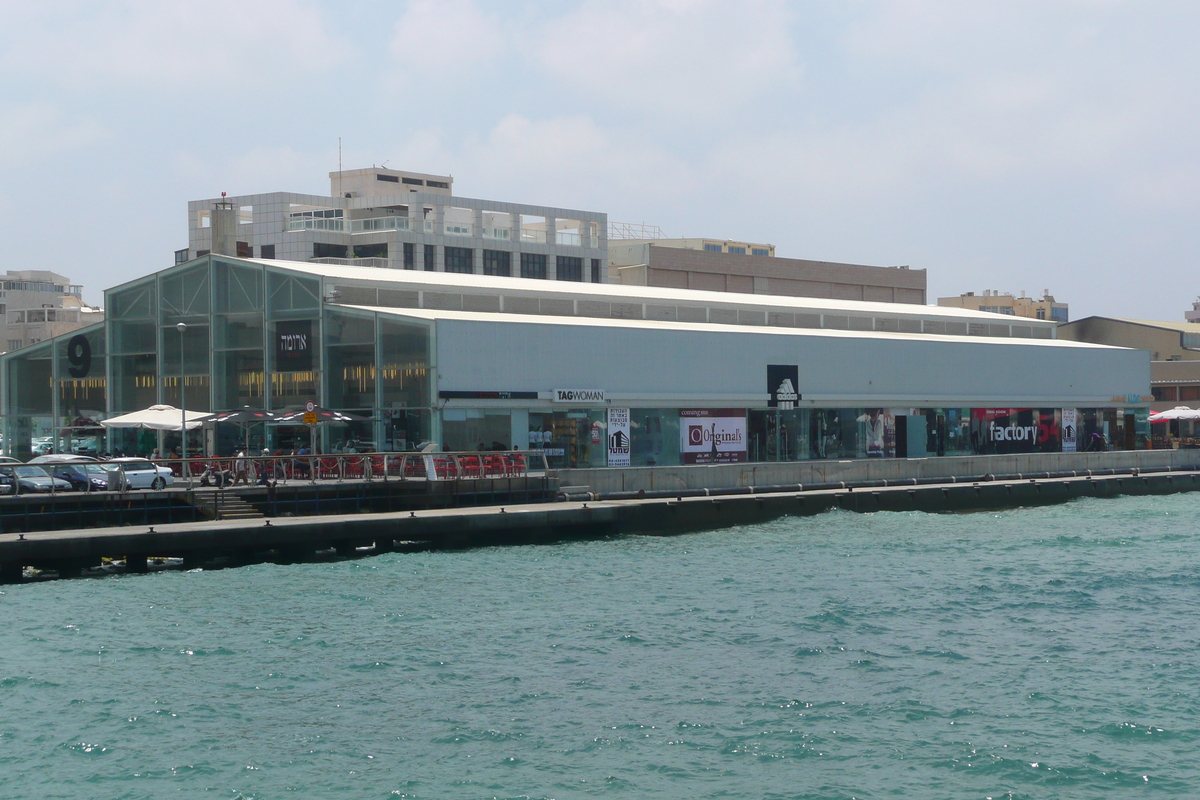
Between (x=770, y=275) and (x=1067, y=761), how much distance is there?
98365 millimetres

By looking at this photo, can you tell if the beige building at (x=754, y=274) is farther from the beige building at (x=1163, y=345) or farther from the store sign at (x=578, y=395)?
the store sign at (x=578, y=395)

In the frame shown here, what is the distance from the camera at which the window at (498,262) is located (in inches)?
4126

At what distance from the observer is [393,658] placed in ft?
78.1

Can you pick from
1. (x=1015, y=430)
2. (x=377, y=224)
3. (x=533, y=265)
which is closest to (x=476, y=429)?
(x=1015, y=430)

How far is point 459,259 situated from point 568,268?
33.2 ft

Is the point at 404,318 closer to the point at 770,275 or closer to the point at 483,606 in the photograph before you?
the point at 483,606

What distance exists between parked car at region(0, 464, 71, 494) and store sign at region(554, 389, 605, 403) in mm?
17152

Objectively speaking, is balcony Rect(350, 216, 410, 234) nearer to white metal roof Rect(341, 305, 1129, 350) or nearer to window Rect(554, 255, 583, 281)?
window Rect(554, 255, 583, 281)

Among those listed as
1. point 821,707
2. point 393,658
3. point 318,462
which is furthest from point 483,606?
point 318,462

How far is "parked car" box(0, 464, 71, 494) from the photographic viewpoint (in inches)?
1388

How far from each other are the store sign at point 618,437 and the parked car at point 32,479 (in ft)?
63.9

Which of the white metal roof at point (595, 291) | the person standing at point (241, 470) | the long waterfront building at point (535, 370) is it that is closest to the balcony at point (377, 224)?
the white metal roof at point (595, 291)

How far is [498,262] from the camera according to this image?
105m

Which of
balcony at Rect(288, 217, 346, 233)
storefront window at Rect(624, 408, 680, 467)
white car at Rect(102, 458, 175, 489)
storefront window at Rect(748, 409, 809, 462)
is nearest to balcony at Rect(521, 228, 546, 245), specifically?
balcony at Rect(288, 217, 346, 233)
